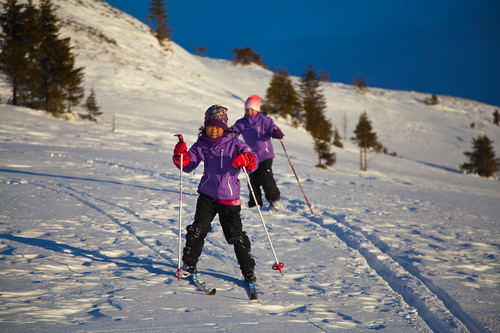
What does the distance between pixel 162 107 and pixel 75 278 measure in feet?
83.7

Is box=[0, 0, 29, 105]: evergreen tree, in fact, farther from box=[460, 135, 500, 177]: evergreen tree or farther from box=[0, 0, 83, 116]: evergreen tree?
box=[460, 135, 500, 177]: evergreen tree

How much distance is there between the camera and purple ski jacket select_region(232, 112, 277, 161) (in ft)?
21.8

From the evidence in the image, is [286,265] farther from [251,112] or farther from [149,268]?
[251,112]

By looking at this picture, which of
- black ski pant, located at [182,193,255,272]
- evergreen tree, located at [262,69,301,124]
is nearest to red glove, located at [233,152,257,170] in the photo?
black ski pant, located at [182,193,255,272]

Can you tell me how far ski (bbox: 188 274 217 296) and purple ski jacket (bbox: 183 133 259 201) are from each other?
2.97ft

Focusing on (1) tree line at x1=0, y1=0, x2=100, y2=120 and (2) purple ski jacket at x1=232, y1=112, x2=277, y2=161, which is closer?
(2) purple ski jacket at x1=232, y1=112, x2=277, y2=161

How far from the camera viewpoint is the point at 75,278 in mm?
3422

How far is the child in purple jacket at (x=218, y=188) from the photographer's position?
→ 141 inches

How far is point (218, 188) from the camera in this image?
11.7ft

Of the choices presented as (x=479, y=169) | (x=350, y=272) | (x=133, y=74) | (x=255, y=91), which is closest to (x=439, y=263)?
(x=350, y=272)

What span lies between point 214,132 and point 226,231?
3.72 feet

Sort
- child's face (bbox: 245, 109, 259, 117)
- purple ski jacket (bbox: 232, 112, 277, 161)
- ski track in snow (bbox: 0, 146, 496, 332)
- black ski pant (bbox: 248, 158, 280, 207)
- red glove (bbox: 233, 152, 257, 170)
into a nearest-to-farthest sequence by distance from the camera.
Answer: ski track in snow (bbox: 0, 146, 496, 332), red glove (bbox: 233, 152, 257, 170), child's face (bbox: 245, 109, 259, 117), purple ski jacket (bbox: 232, 112, 277, 161), black ski pant (bbox: 248, 158, 280, 207)

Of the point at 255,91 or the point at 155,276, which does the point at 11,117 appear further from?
the point at 255,91

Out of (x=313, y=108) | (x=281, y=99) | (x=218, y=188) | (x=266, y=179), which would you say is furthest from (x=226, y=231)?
(x=313, y=108)
